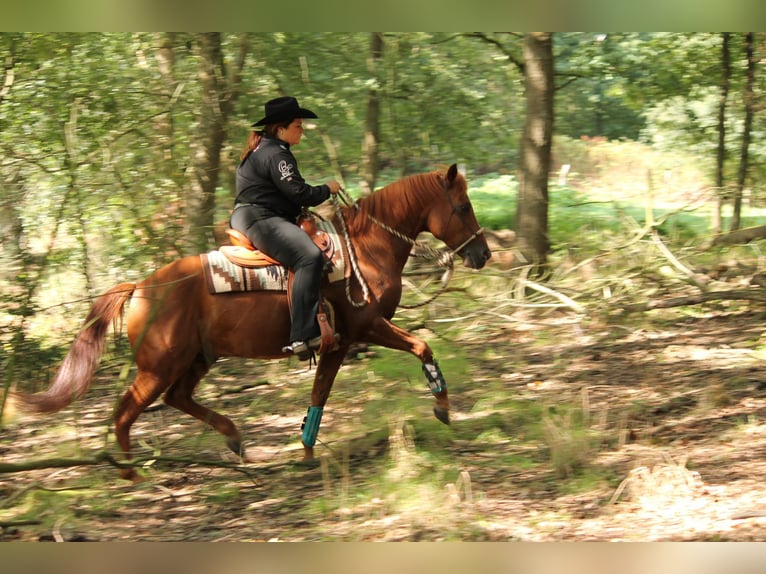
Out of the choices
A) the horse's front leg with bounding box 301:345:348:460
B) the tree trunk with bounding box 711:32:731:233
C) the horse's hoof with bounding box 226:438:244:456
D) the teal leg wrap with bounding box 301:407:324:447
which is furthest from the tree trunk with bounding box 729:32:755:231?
the horse's hoof with bounding box 226:438:244:456

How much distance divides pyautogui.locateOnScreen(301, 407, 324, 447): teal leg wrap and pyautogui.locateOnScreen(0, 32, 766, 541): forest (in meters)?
0.21

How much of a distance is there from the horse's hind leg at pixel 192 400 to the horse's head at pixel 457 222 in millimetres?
2184

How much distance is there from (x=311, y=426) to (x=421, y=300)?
307cm

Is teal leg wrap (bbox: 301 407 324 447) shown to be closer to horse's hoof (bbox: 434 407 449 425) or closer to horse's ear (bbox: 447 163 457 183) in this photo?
horse's hoof (bbox: 434 407 449 425)

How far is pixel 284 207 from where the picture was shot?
269 inches

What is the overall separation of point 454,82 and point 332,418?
612 cm

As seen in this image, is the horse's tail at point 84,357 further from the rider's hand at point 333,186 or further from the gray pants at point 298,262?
the rider's hand at point 333,186

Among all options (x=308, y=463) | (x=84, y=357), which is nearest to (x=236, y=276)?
(x=84, y=357)

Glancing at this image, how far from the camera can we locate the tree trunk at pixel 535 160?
10398 mm

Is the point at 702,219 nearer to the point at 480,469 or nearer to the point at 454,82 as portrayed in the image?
the point at 454,82

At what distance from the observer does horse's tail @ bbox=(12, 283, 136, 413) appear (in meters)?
6.43

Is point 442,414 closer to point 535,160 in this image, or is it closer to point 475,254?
point 475,254

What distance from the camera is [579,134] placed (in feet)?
50.8

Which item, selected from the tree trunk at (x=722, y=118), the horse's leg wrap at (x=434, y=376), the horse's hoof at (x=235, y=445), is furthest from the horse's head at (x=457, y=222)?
the tree trunk at (x=722, y=118)
